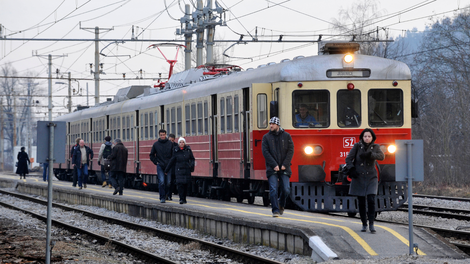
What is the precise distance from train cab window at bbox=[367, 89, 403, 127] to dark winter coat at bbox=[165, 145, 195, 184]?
427 centimetres

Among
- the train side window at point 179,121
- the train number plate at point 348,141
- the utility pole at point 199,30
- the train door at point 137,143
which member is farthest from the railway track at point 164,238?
the utility pole at point 199,30

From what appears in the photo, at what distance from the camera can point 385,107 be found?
577 inches

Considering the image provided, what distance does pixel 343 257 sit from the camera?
9.44 meters

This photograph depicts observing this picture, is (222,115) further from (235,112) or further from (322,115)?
(322,115)

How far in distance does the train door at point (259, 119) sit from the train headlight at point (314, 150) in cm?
99

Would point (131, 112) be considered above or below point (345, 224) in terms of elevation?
above

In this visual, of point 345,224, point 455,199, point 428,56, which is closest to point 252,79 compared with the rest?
point 345,224

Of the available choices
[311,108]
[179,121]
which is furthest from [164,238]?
[179,121]

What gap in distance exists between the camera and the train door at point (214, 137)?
18469 mm

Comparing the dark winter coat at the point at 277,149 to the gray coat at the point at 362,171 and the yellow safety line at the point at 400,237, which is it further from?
the yellow safety line at the point at 400,237

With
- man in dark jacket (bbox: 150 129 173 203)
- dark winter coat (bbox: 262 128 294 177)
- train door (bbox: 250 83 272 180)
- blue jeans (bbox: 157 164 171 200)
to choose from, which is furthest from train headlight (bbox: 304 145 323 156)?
blue jeans (bbox: 157 164 171 200)

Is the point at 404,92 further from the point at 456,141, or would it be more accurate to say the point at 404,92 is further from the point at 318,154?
the point at 456,141

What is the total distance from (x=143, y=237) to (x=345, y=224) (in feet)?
14.7

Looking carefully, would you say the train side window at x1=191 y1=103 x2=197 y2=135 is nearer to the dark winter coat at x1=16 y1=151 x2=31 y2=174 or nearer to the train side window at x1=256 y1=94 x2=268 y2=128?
the train side window at x1=256 y1=94 x2=268 y2=128
